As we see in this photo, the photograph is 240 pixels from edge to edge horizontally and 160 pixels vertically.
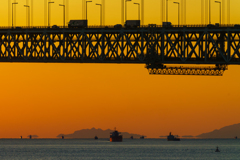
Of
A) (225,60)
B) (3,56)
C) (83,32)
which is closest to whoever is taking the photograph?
(225,60)

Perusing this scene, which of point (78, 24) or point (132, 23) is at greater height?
point (78, 24)

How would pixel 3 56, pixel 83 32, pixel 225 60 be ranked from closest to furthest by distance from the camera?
pixel 225 60 → pixel 83 32 → pixel 3 56

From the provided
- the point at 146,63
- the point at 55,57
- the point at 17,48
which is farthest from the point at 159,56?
the point at 17,48

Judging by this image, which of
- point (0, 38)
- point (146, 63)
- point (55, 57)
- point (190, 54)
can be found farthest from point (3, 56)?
point (190, 54)

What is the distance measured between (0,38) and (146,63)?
36.8 meters

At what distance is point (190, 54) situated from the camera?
12238cm

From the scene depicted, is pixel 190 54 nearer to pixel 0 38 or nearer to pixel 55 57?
pixel 55 57

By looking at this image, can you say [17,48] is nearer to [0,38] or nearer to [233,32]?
[0,38]

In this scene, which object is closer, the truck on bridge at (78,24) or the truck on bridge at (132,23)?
the truck on bridge at (132,23)

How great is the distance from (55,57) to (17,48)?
946 cm

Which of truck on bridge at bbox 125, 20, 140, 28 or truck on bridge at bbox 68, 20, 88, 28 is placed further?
truck on bridge at bbox 68, 20, 88, 28

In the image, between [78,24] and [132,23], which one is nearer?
[132,23]

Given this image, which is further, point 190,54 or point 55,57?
point 55,57

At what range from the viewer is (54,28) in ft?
436
